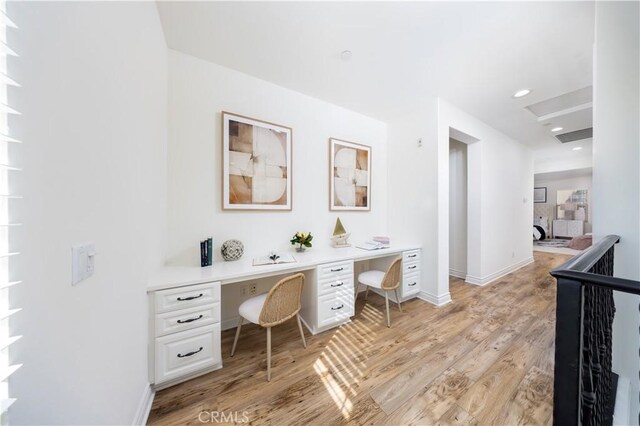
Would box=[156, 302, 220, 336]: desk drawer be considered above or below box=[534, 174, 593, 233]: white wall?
below

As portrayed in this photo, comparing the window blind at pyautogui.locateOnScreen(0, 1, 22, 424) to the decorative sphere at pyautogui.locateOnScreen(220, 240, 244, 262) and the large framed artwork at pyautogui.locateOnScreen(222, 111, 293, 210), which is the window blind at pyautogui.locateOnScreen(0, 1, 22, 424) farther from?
the large framed artwork at pyautogui.locateOnScreen(222, 111, 293, 210)

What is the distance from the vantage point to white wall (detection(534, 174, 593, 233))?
7.20 metres

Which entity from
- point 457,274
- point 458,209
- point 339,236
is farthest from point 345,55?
point 457,274

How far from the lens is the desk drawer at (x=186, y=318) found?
1426 mm

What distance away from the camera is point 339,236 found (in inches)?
111

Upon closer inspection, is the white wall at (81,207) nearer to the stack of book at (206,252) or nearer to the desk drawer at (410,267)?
the stack of book at (206,252)

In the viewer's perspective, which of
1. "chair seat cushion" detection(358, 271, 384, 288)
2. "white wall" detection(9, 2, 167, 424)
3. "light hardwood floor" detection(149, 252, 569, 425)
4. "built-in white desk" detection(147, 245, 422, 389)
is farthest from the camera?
"chair seat cushion" detection(358, 271, 384, 288)

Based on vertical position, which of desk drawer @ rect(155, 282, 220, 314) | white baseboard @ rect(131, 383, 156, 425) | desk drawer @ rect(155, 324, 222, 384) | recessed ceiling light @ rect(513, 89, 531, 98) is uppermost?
recessed ceiling light @ rect(513, 89, 531, 98)

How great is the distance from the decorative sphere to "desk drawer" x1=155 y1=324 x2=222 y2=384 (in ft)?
2.09

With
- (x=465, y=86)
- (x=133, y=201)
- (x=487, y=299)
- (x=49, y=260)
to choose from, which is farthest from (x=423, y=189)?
(x=49, y=260)

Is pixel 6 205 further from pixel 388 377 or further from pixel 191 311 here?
pixel 388 377

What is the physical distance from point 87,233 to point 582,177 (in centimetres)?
1161

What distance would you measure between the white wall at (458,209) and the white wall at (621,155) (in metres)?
2.58

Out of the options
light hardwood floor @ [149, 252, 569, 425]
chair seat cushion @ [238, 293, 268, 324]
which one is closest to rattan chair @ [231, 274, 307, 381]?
chair seat cushion @ [238, 293, 268, 324]
